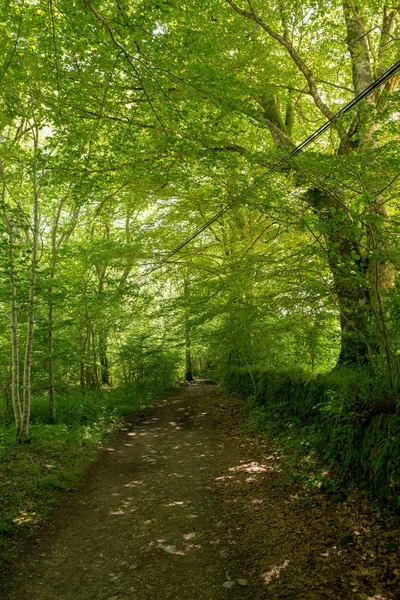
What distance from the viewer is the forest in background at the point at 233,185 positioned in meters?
4.42

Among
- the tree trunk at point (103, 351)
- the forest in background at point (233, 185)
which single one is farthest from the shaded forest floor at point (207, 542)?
the tree trunk at point (103, 351)

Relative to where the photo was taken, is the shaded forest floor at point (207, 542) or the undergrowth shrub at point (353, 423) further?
the undergrowth shrub at point (353, 423)

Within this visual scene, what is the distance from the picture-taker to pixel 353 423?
457 cm

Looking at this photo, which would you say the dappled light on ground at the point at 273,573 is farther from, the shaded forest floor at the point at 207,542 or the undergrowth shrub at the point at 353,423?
the undergrowth shrub at the point at 353,423

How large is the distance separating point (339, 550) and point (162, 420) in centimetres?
824

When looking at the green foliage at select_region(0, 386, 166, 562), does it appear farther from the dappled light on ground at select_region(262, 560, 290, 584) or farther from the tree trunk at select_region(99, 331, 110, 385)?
the dappled light on ground at select_region(262, 560, 290, 584)

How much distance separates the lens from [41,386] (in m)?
9.95

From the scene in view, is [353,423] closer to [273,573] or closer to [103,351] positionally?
[273,573]

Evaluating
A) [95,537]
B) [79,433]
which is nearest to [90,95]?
[95,537]

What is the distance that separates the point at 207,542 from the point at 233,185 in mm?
5064

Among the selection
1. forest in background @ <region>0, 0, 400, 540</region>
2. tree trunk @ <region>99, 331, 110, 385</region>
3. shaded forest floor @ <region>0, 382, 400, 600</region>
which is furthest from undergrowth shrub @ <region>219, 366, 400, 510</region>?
tree trunk @ <region>99, 331, 110, 385</region>

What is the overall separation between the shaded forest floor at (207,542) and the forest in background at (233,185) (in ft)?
2.13

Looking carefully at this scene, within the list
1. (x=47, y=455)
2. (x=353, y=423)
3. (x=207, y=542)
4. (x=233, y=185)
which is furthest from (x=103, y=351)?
(x=353, y=423)

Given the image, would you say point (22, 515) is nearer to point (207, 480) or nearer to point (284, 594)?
point (207, 480)
